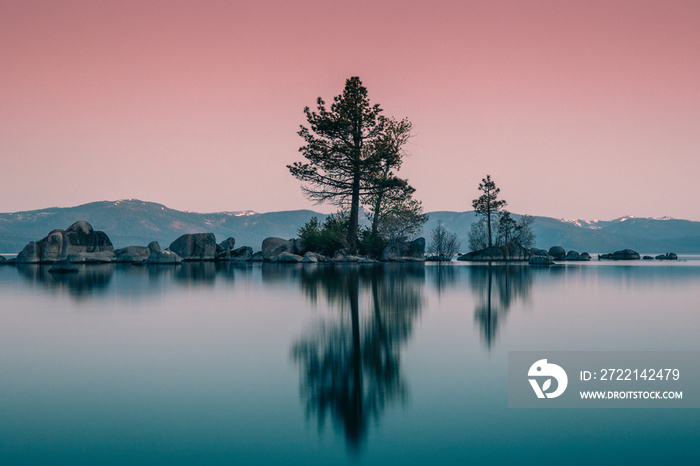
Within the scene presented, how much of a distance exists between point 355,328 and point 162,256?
3929 centimetres

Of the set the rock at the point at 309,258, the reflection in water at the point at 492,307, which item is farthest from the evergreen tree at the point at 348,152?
the reflection in water at the point at 492,307

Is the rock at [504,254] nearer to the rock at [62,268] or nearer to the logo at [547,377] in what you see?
the rock at [62,268]

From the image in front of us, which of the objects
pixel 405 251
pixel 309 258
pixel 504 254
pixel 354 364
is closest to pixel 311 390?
pixel 354 364

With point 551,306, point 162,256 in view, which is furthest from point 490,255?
point 551,306

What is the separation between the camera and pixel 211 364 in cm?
723

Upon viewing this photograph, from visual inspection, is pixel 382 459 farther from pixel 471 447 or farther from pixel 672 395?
pixel 672 395

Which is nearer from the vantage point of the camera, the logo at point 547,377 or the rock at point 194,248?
the logo at point 547,377

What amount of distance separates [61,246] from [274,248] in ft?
59.4

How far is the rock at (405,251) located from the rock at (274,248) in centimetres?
884

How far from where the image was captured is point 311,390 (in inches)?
227

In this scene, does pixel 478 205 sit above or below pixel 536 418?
above

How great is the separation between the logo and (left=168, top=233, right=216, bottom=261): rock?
49266 millimetres

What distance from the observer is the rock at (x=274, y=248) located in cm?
5369

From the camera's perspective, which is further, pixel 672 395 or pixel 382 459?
pixel 672 395
